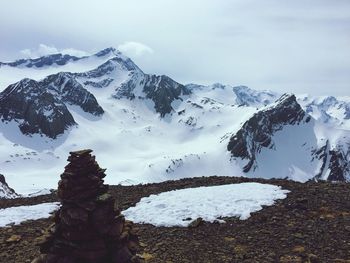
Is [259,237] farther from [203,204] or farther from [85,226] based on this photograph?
[85,226]

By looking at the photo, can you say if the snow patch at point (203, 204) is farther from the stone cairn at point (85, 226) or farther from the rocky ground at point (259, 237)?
the stone cairn at point (85, 226)

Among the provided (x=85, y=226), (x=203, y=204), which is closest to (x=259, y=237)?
(x=203, y=204)

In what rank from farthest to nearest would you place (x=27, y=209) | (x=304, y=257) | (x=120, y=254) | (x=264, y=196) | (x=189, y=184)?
(x=189, y=184) → (x=27, y=209) → (x=264, y=196) → (x=304, y=257) → (x=120, y=254)

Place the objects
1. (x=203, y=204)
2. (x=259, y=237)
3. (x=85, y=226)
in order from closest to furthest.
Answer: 1. (x=85, y=226)
2. (x=259, y=237)
3. (x=203, y=204)

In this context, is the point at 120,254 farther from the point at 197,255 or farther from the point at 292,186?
the point at 292,186

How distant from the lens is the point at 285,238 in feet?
63.1

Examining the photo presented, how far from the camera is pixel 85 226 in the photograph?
15.8m

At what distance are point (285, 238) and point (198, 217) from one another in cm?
444

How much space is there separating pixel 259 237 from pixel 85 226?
755 cm

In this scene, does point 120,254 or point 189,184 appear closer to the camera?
point 120,254

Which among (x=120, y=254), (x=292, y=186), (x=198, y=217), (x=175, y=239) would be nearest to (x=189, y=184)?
(x=292, y=186)

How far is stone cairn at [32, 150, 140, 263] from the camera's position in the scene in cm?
1559

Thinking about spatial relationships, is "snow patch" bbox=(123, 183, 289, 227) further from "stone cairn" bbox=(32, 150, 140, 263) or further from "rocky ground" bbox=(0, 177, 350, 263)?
"stone cairn" bbox=(32, 150, 140, 263)

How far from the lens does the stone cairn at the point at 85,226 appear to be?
Result: 15.6 metres
